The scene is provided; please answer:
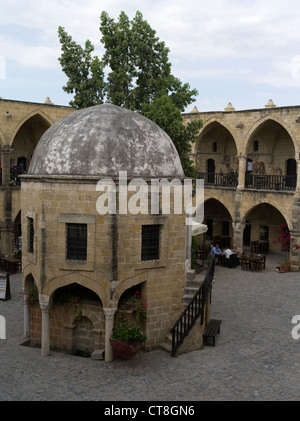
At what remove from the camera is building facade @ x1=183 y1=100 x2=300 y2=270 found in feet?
66.1

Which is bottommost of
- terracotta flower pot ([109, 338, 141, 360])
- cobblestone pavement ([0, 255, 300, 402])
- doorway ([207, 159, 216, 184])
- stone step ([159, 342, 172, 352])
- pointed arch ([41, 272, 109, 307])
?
cobblestone pavement ([0, 255, 300, 402])

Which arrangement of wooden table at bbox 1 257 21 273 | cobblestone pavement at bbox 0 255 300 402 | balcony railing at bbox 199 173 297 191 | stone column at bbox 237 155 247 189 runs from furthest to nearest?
stone column at bbox 237 155 247 189, balcony railing at bbox 199 173 297 191, wooden table at bbox 1 257 21 273, cobblestone pavement at bbox 0 255 300 402

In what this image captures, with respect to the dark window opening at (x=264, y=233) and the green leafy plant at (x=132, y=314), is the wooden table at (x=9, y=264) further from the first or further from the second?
the dark window opening at (x=264, y=233)

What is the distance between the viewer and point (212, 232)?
2711cm

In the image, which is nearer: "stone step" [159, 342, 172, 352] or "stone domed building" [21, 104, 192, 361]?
"stone domed building" [21, 104, 192, 361]

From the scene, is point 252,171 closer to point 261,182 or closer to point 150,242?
point 261,182

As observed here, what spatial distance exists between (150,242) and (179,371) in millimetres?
2968

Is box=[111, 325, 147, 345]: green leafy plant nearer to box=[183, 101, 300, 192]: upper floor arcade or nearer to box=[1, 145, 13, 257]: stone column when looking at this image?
box=[1, 145, 13, 257]: stone column

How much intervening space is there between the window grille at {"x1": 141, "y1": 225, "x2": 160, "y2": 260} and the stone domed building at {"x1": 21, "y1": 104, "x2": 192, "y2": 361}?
0.08 feet

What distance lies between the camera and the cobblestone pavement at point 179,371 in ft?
26.8

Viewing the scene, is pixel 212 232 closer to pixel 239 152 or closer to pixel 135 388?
pixel 239 152

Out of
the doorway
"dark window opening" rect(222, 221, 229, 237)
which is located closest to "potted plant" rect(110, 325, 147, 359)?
"dark window opening" rect(222, 221, 229, 237)
